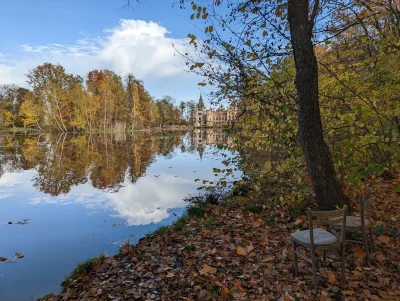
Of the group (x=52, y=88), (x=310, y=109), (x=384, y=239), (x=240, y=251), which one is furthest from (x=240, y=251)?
(x=52, y=88)

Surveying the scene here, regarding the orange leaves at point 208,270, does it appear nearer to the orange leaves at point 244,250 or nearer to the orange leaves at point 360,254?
the orange leaves at point 244,250

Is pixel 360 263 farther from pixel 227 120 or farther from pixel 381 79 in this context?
pixel 227 120

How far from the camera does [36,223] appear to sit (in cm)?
872

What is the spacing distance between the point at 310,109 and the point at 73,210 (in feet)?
30.1

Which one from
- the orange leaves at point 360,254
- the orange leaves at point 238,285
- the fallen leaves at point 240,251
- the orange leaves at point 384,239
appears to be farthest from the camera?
the fallen leaves at point 240,251

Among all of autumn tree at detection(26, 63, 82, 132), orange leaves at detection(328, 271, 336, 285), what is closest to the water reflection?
orange leaves at detection(328, 271, 336, 285)

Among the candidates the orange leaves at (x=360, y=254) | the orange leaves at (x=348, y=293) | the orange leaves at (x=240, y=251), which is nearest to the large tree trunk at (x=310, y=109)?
the orange leaves at (x=360, y=254)

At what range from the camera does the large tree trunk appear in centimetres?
457

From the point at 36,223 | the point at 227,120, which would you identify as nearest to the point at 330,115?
the point at 227,120

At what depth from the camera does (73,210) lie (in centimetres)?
995

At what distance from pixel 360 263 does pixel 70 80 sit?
66.3 meters

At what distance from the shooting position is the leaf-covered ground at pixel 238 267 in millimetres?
3793

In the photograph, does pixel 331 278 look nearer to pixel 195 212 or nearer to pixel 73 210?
pixel 195 212

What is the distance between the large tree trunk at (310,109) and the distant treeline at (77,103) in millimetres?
55476
